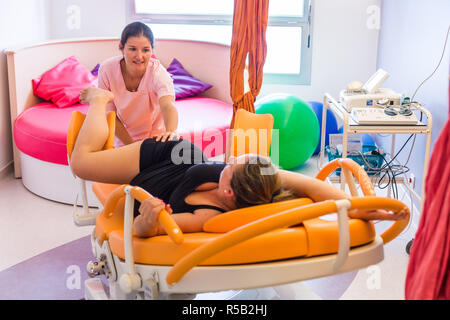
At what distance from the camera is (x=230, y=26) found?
481 centimetres

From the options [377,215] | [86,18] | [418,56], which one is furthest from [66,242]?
[86,18]

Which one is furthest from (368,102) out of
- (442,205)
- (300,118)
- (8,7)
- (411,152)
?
(8,7)

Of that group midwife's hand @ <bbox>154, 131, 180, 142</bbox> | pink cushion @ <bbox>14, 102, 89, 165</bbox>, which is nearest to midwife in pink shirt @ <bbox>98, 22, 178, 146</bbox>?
midwife's hand @ <bbox>154, 131, 180, 142</bbox>

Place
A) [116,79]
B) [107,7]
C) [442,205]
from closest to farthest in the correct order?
[442,205] < [116,79] < [107,7]

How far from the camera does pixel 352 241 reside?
170cm

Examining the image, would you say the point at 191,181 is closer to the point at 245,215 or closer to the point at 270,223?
the point at 245,215

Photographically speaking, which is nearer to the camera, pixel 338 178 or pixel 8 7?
pixel 338 178

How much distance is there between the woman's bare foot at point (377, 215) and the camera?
167 centimetres

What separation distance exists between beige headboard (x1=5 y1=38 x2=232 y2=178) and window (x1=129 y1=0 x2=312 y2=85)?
26 cm

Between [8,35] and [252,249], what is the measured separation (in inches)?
119

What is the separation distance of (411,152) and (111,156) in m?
2.00

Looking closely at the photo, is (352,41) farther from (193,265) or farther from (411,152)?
(193,265)

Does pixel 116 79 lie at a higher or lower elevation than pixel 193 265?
higher
